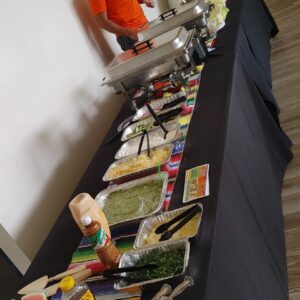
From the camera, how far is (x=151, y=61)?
142 cm

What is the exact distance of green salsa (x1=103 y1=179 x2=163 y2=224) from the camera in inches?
38.3

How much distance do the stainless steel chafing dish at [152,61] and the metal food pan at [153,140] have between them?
0.98 ft

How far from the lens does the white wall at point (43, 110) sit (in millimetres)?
1428

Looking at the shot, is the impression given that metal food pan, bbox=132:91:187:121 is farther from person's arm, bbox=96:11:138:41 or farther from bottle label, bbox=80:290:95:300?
bottle label, bbox=80:290:95:300

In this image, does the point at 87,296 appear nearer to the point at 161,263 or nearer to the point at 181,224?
the point at 161,263

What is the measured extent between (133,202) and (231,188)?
285 millimetres

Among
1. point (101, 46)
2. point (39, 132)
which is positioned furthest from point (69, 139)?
point (101, 46)

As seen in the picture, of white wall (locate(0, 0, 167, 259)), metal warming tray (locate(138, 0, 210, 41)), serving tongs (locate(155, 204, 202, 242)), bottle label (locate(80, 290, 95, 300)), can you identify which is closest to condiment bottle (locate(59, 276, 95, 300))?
bottle label (locate(80, 290, 95, 300))

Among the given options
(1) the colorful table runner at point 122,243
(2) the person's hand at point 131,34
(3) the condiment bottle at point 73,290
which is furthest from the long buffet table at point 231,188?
(2) the person's hand at point 131,34

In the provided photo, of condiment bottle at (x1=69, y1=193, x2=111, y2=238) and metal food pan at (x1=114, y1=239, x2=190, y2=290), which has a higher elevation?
condiment bottle at (x1=69, y1=193, x2=111, y2=238)

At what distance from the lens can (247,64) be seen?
6.12 ft

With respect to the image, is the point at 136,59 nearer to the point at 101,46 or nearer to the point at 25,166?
the point at 25,166

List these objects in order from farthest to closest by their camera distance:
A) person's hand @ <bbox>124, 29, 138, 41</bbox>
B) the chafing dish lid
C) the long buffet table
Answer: person's hand @ <bbox>124, 29, 138, 41</bbox>, the chafing dish lid, the long buffet table

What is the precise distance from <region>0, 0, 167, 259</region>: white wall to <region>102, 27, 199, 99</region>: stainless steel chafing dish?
36cm
